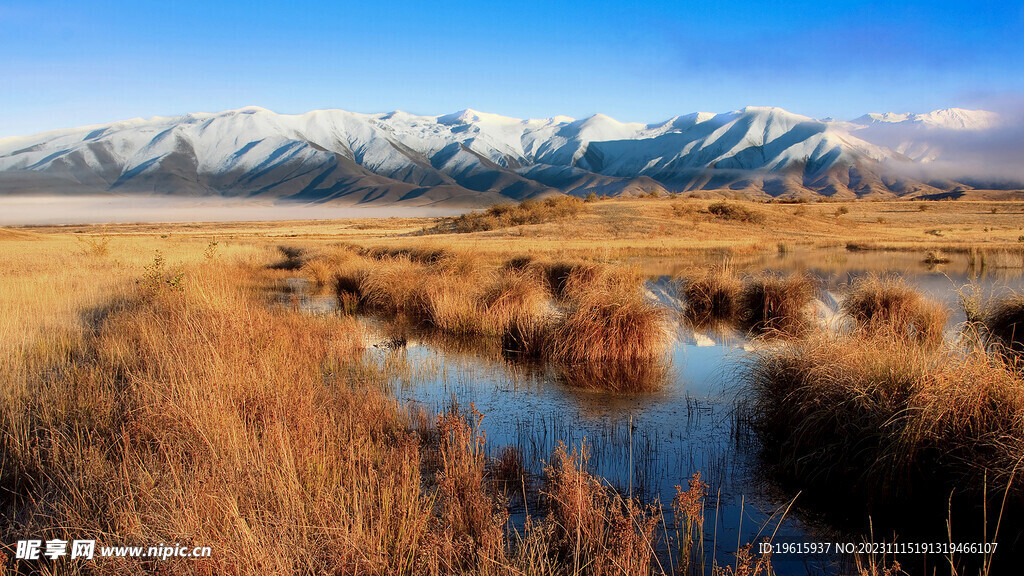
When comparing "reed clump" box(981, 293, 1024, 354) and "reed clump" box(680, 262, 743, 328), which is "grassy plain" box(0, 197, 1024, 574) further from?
"reed clump" box(981, 293, 1024, 354)

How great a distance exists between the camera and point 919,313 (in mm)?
12289

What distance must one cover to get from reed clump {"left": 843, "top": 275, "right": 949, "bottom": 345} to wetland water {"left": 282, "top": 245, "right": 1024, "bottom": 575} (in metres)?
0.73

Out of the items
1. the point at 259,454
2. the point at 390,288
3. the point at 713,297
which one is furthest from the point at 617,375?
the point at 390,288

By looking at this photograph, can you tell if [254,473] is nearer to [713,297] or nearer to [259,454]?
[259,454]

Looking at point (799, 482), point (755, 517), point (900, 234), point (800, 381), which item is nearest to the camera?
point (755, 517)

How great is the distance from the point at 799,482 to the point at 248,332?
738 centimetres

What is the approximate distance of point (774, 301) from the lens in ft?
49.6

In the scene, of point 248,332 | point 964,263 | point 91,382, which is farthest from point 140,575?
point 964,263

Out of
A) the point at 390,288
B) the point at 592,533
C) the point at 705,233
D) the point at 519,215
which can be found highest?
the point at 519,215

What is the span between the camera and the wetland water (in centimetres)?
536

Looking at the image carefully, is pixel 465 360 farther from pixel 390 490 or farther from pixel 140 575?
pixel 140 575

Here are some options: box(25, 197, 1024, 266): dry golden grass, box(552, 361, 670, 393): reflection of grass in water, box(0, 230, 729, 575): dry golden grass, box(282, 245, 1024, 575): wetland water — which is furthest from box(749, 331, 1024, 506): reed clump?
box(25, 197, 1024, 266): dry golden grass

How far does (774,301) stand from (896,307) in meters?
2.89

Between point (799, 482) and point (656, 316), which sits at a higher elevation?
point (656, 316)
